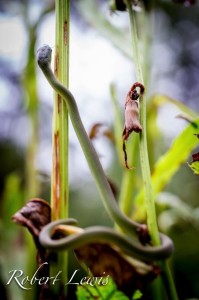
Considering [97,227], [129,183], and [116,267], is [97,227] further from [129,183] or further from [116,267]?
[129,183]

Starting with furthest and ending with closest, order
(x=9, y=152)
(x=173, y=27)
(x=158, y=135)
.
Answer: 1. (x=173, y=27)
2. (x=9, y=152)
3. (x=158, y=135)

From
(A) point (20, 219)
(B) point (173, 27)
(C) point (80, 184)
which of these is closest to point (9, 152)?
→ (C) point (80, 184)

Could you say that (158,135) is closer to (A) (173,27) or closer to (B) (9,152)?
(B) (9,152)

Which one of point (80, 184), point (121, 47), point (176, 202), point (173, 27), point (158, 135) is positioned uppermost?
point (173, 27)

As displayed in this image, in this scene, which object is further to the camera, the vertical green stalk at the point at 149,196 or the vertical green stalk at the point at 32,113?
the vertical green stalk at the point at 32,113

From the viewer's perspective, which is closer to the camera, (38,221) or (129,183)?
(38,221)

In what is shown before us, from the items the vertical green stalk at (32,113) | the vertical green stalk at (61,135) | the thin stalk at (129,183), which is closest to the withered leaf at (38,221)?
the vertical green stalk at (61,135)

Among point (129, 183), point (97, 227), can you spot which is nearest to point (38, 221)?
point (97, 227)

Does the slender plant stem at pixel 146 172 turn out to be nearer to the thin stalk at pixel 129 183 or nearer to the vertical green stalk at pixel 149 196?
the vertical green stalk at pixel 149 196

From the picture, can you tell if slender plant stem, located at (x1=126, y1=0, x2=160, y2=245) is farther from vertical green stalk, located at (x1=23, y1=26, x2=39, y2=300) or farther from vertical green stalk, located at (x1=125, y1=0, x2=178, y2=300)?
vertical green stalk, located at (x1=23, y1=26, x2=39, y2=300)
